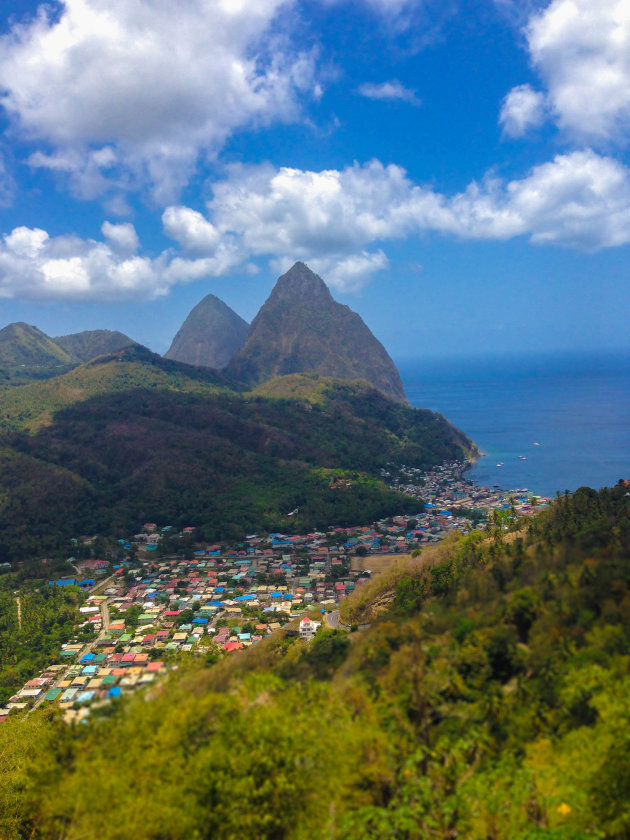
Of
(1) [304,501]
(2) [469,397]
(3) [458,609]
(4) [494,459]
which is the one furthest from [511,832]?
(2) [469,397]

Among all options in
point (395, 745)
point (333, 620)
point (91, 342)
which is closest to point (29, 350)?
point (91, 342)

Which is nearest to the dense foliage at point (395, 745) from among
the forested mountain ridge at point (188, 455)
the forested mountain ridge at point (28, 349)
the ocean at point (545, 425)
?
the forested mountain ridge at point (188, 455)

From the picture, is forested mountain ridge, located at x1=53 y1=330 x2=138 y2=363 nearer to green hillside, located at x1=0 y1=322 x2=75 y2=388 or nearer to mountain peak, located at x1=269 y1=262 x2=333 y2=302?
green hillside, located at x1=0 y1=322 x2=75 y2=388

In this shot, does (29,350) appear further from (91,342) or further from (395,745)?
(395,745)

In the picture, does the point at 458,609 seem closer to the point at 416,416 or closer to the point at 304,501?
the point at 304,501

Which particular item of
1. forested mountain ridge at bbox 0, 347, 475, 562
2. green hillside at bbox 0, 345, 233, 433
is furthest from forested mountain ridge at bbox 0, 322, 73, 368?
forested mountain ridge at bbox 0, 347, 475, 562

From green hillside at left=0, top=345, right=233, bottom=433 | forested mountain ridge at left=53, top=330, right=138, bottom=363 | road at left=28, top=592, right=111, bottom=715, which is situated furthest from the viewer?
forested mountain ridge at left=53, top=330, right=138, bottom=363

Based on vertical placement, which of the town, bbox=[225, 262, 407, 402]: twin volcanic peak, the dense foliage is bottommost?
the town
